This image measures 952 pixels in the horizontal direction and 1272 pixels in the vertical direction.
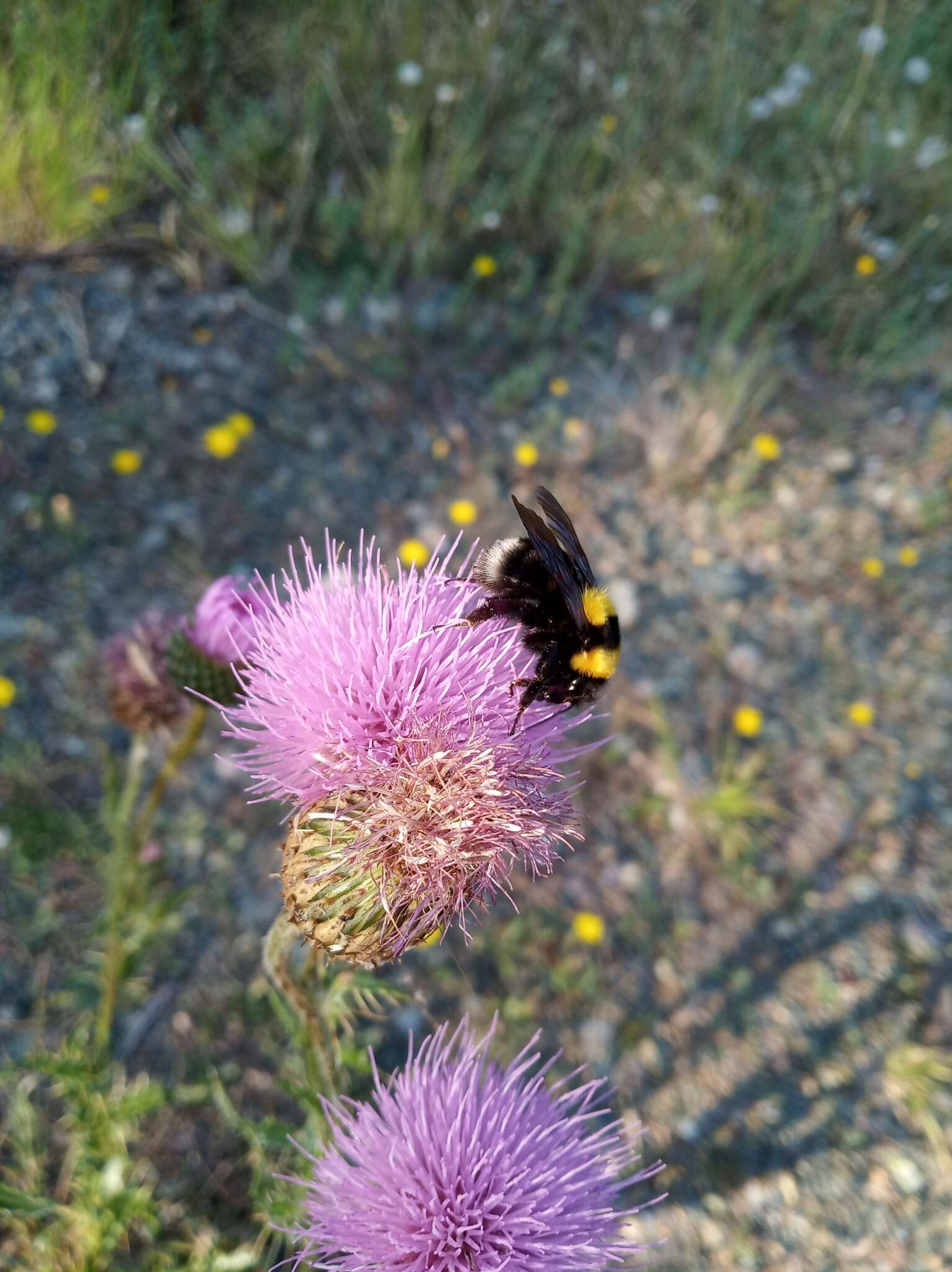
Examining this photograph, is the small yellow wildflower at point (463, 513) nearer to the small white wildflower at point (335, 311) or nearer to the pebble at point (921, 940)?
the small white wildflower at point (335, 311)

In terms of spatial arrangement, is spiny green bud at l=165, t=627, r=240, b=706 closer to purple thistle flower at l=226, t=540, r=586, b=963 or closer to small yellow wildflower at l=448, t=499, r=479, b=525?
purple thistle flower at l=226, t=540, r=586, b=963

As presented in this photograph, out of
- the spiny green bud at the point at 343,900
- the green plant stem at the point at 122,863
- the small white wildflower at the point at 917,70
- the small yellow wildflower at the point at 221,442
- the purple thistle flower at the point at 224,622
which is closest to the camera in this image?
the spiny green bud at the point at 343,900

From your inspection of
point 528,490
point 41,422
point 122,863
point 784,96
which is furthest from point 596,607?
point 784,96

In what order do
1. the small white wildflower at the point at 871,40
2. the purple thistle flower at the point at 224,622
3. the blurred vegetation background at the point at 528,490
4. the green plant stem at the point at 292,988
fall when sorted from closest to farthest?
the green plant stem at the point at 292,988 < the purple thistle flower at the point at 224,622 < the blurred vegetation background at the point at 528,490 < the small white wildflower at the point at 871,40

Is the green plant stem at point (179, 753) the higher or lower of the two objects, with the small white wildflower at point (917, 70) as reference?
lower

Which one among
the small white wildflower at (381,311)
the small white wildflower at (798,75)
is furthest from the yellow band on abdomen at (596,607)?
the small white wildflower at (798,75)

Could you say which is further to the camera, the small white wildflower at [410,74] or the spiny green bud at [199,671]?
the small white wildflower at [410,74]

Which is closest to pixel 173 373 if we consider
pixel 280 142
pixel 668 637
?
pixel 280 142

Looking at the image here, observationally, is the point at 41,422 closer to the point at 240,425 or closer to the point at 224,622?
the point at 240,425
